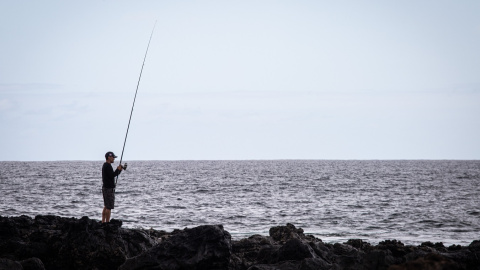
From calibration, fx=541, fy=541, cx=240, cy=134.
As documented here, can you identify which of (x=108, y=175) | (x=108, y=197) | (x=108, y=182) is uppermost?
(x=108, y=175)

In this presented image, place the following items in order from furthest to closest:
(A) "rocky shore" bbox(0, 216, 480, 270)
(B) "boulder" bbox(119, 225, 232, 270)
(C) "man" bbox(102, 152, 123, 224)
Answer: (C) "man" bbox(102, 152, 123, 224) < (B) "boulder" bbox(119, 225, 232, 270) < (A) "rocky shore" bbox(0, 216, 480, 270)

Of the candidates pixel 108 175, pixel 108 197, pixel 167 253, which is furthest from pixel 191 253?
pixel 108 175

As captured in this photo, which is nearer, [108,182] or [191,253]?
[191,253]

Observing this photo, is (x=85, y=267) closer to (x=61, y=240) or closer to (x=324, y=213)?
(x=61, y=240)

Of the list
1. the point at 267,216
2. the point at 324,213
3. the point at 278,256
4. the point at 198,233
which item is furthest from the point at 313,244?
the point at 324,213

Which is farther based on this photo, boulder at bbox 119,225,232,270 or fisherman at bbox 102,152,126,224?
fisherman at bbox 102,152,126,224

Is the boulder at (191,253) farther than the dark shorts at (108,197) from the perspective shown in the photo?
No

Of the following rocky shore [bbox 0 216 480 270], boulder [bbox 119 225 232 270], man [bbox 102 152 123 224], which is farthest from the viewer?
man [bbox 102 152 123 224]

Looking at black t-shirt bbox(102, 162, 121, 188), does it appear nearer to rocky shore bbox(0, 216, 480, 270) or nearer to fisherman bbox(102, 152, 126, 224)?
fisherman bbox(102, 152, 126, 224)

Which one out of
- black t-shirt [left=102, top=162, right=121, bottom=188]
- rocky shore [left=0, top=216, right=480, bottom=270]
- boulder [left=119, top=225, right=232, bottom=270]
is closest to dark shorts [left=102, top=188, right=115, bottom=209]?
black t-shirt [left=102, top=162, right=121, bottom=188]

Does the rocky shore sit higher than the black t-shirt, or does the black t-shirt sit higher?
the black t-shirt

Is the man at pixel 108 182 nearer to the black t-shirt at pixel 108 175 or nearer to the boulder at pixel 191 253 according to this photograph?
the black t-shirt at pixel 108 175

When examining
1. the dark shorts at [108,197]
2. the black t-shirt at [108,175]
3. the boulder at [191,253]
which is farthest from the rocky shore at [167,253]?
the black t-shirt at [108,175]

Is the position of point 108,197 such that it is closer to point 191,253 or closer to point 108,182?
point 108,182
